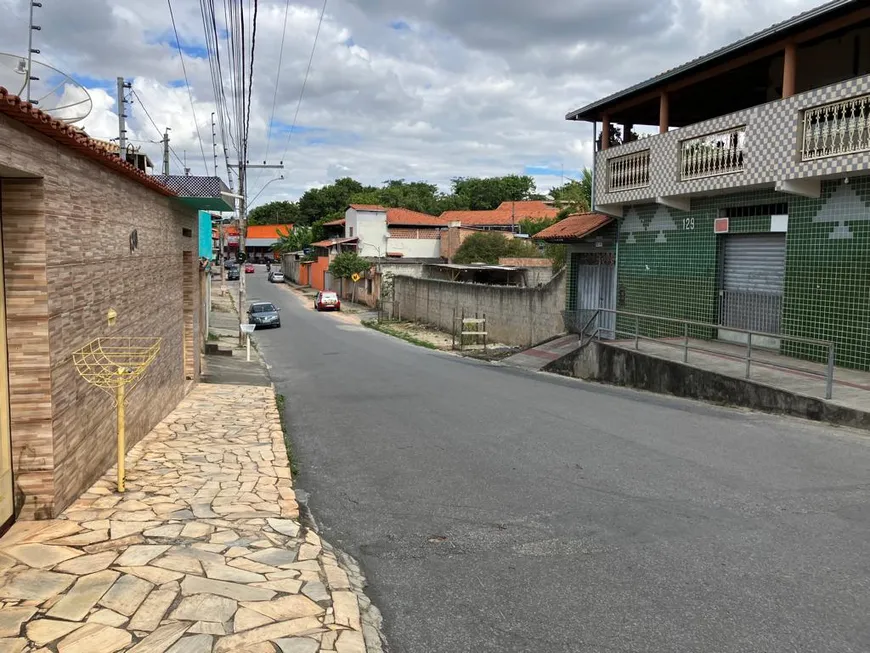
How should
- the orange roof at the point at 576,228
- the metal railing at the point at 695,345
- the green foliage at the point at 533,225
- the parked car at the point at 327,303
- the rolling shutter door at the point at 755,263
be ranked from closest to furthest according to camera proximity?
the metal railing at the point at 695,345 → the rolling shutter door at the point at 755,263 → the orange roof at the point at 576,228 → the parked car at the point at 327,303 → the green foliage at the point at 533,225

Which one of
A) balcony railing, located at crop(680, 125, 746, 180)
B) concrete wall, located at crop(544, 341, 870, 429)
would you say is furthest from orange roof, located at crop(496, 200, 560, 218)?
balcony railing, located at crop(680, 125, 746, 180)

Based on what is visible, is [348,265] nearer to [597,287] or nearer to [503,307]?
[503,307]

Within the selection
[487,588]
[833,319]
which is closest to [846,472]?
[487,588]

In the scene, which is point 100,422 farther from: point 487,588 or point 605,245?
point 605,245

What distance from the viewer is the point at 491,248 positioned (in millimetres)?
51625

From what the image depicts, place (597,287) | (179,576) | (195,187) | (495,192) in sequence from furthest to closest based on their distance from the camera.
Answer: (495,192) → (597,287) → (195,187) → (179,576)

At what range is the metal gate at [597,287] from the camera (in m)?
21.7

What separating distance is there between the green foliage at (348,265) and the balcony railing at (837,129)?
43100mm

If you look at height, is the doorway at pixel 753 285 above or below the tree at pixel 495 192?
below

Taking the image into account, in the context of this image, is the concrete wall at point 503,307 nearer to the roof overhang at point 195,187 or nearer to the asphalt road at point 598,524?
the asphalt road at point 598,524

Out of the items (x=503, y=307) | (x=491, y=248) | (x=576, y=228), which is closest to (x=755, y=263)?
(x=576, y=228)

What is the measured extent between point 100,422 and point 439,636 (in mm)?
4696

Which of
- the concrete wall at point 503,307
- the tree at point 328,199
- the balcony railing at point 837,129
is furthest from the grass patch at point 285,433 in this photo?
the tree at point 328,199

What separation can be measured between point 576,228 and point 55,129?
18248mm
